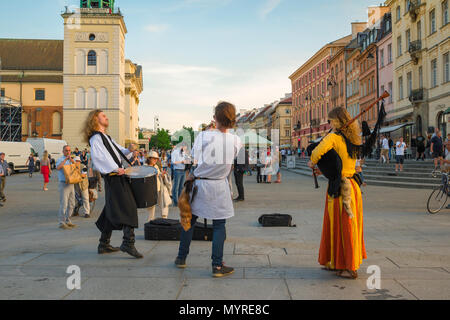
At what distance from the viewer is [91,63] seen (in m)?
56.8

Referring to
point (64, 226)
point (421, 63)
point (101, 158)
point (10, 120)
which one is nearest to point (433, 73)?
point (421, 63)

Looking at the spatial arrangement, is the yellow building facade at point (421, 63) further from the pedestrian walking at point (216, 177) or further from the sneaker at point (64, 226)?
the pedestrian walking at point (216, 177)

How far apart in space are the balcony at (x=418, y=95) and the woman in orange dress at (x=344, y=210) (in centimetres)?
3101

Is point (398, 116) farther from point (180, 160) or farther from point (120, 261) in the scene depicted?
point (120, 261)

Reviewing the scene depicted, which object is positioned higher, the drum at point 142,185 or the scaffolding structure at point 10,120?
the scaffolding structure at point 10,120

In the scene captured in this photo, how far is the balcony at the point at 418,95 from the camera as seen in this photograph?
3234 cm

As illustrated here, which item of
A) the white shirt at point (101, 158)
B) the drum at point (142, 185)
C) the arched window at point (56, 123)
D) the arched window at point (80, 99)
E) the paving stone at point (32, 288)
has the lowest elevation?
the paving stone at point (32, 288)

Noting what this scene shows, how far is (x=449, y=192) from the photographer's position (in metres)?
10.5

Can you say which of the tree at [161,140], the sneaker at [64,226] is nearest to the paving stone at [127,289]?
the sneaker at [64,226]

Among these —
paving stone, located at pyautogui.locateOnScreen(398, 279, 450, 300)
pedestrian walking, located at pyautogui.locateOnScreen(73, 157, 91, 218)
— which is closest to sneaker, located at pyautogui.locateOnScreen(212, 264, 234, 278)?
paving stone, located at pyautogui.locateOnScreen(398, 279, 450, 300)

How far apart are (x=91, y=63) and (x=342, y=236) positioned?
5738 centimetres

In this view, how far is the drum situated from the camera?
571 centimetres

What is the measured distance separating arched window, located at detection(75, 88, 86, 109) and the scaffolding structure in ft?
48.2
